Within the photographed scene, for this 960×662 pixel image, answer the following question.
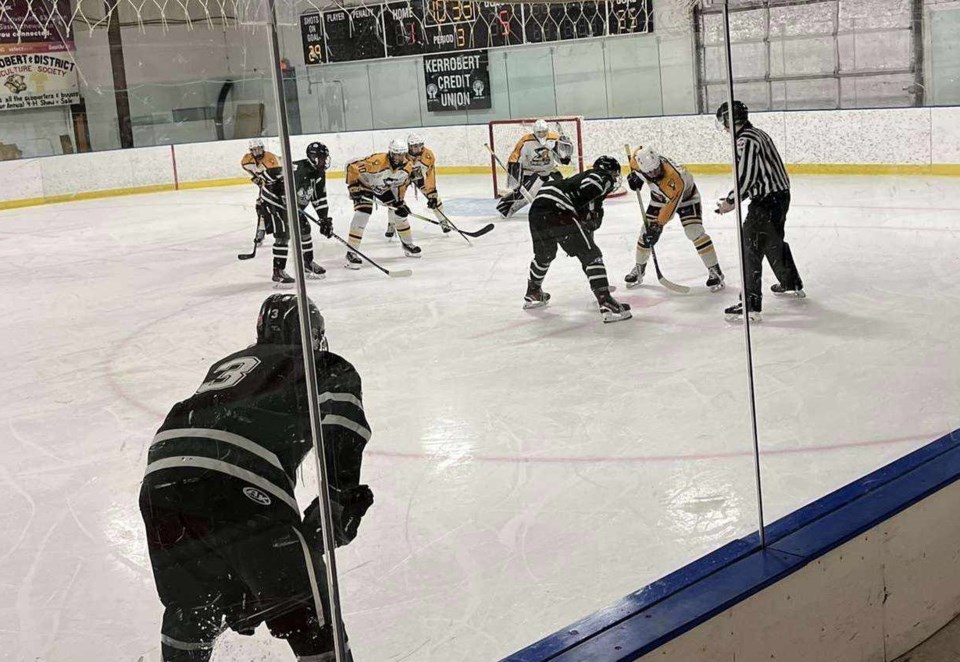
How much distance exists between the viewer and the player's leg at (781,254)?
416 centimetres

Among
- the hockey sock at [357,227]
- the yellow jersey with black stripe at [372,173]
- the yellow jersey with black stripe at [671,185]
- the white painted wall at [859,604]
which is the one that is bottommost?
the white painted wall at [859,604]

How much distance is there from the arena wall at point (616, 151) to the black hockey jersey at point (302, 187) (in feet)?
0.10

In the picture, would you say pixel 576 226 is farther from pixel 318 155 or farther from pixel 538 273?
pixel 318 155

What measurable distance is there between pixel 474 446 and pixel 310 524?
6.08ft

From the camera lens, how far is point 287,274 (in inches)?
52.4

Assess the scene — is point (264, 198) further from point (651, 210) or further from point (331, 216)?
point (651, 210)

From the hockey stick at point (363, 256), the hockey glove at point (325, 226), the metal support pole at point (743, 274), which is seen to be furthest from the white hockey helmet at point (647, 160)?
the hockey glove at point (325, 226)

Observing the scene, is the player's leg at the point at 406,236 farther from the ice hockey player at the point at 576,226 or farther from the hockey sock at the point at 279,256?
the hockey sock at the point at 279,256

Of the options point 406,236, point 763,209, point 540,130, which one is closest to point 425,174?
point 406,236

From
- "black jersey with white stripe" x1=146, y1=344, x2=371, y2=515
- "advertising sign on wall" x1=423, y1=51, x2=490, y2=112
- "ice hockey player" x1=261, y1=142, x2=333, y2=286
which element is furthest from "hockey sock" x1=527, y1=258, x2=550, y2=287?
"black jersey with white stripe" x1=146, y1=344, x2=371, y2=515

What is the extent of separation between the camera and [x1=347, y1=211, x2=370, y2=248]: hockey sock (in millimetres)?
2457

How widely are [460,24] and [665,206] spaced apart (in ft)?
7.12

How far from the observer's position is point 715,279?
5.08 m

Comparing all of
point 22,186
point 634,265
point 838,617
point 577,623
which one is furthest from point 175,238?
point 634,265
